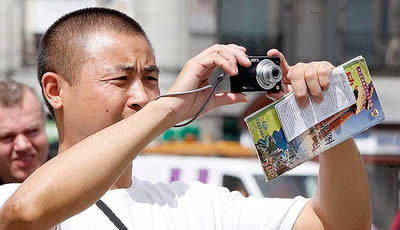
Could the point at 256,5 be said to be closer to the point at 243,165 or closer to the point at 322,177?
the point at 243,165

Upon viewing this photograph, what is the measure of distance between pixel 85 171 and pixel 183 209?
16.9 inches

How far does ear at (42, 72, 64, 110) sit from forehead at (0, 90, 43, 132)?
1782 mm

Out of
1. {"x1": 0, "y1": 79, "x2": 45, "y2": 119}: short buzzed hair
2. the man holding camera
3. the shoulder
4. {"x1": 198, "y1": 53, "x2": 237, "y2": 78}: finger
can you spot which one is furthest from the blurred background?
{"x1": 198, "y1": 53, "x2": 237, "y2": 78}: finger

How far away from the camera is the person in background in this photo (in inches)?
169

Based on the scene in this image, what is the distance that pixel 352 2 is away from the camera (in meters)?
20.1

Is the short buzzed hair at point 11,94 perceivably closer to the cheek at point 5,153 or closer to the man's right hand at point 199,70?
the cheek at point 5,153

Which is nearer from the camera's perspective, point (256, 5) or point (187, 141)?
point (187, 141)

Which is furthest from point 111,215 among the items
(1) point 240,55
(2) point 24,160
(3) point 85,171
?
(2) point 24,160

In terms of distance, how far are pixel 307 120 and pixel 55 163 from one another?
587mm

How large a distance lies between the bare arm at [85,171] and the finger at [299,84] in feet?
0.50

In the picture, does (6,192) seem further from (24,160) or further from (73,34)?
(24,160)

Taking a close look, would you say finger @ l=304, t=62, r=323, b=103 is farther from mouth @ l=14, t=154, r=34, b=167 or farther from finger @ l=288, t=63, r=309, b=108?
mouth @ l=14, t=154, r=34, b=167

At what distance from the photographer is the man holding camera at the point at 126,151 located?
2.28 meters

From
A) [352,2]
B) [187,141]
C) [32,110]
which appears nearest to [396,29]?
[352,2]
